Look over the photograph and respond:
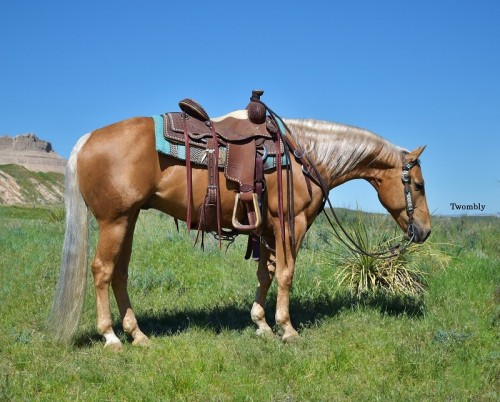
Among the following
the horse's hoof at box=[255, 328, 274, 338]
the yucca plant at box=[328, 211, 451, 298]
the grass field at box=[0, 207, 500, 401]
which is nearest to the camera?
the grass field at box=[0, 207, 500, 401]

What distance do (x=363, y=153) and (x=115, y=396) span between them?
12.3 feet

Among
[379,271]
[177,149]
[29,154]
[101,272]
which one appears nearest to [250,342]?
[101,272]

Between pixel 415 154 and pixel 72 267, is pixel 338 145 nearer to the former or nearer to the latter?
pixel 415 154

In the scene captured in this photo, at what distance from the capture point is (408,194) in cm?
634

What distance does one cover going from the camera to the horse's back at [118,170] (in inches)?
210

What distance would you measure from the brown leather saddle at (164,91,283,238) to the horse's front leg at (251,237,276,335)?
0.61 m

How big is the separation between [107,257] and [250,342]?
171 cm

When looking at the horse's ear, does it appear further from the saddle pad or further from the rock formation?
the rock formation

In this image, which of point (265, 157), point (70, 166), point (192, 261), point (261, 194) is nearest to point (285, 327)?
point (261, 194)

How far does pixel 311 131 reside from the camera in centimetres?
621

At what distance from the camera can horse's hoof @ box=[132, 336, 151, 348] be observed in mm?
5610

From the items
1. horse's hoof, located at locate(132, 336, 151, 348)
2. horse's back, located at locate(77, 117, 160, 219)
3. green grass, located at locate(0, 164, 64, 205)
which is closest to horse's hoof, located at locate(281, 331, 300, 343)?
horse's hoof, located at locate(132, 336, 151, 348)

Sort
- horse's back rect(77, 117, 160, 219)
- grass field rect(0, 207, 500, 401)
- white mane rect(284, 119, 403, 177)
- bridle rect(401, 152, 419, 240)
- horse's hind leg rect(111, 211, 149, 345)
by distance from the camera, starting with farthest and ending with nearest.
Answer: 1. bridle rect(401, 152, 419, 240)
2. white mane rect(284, 119, 403, 177)
3. horse's hind leg rect(111, 211, 149, 345)
4. horse's back rect(77, 117, 160, 219)
5. grass field rect(0, 207, 500, 401)

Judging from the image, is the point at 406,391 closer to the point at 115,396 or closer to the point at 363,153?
the point at 115,396
